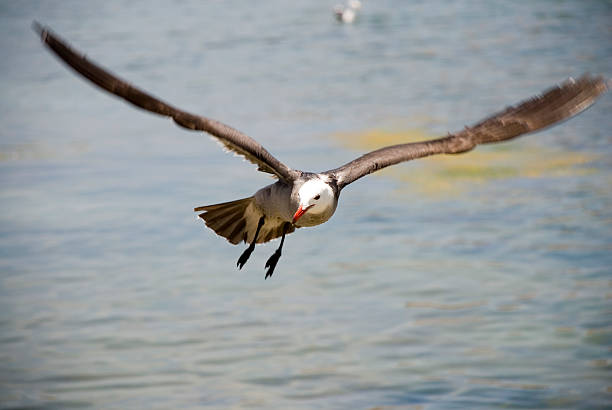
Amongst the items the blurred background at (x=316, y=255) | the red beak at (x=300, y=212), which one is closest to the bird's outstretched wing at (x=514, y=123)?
the red beak at (x=300, y=212)

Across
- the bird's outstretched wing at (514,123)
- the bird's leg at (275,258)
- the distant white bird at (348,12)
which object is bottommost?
the bird's leg at (275,258)

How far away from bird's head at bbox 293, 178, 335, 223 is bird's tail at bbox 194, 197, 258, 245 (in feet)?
4.71

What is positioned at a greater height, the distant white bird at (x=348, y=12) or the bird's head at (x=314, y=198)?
the distant white bird at (x=348, y=12)

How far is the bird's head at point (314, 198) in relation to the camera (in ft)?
28.0

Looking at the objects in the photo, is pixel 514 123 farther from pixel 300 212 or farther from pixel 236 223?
pixel 236 223

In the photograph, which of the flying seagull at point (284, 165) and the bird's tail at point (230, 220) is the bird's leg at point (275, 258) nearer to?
the flying seagull at point (284, 165)

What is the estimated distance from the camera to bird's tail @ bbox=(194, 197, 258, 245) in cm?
1001

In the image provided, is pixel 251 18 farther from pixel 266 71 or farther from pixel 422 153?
pixel 422 153

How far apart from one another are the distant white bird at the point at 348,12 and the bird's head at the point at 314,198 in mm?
31295

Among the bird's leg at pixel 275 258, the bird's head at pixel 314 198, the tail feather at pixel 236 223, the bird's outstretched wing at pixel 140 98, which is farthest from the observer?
the tail feather at pixel 236 223

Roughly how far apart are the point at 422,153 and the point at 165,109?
2329mm

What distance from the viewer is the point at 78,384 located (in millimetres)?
13961

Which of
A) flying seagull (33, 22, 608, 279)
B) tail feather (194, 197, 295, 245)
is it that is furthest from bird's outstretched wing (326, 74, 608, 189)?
tail feather (194, 197, 295, 245)

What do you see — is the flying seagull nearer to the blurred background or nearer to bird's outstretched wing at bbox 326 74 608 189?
bird's outstretched wing at bbox 326 74 608 189
